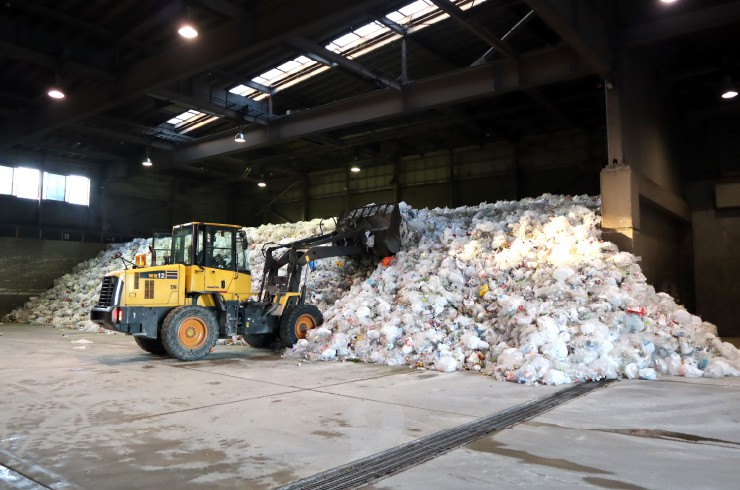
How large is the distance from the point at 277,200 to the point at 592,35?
719 inches

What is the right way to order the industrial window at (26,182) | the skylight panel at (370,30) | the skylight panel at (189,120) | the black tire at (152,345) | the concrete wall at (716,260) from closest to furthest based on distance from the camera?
the black tire at (152,345), the skylight panel at (370,30), the concrete wall at (716,260), the skylight panel at (189,120), the industrial window at (26,182)

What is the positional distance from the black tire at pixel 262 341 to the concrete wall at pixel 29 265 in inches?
504

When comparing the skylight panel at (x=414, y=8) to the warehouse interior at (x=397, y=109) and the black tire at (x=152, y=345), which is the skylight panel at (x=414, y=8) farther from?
the black tire at (x=152, y=345)

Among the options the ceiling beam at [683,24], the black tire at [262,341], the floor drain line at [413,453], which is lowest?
the floor drain line at [413,453]

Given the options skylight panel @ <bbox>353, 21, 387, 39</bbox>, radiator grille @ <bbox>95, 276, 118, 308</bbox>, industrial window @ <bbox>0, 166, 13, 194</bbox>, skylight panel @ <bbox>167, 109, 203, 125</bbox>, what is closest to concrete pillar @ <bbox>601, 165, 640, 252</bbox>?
skylight panel @ <bbox>353, 21, 387, 39</bbox>

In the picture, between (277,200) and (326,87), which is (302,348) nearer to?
(326,87)

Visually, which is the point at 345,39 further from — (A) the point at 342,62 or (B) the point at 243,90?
(B) the point at 243,90

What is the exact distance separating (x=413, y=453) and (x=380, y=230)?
8.07 metres

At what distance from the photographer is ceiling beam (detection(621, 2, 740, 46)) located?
27.6 feet

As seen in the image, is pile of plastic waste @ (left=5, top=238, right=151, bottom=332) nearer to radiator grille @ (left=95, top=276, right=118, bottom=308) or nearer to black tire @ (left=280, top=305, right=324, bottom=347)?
radiator grille @ (left=95, top=276, right=118, bottom=308)

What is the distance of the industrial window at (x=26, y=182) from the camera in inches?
762

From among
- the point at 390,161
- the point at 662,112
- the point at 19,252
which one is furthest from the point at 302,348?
the point at 19,252

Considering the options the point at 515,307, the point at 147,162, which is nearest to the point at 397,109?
the point at 515,307

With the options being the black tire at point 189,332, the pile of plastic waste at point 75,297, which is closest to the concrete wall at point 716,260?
the black tire at point 189,332
